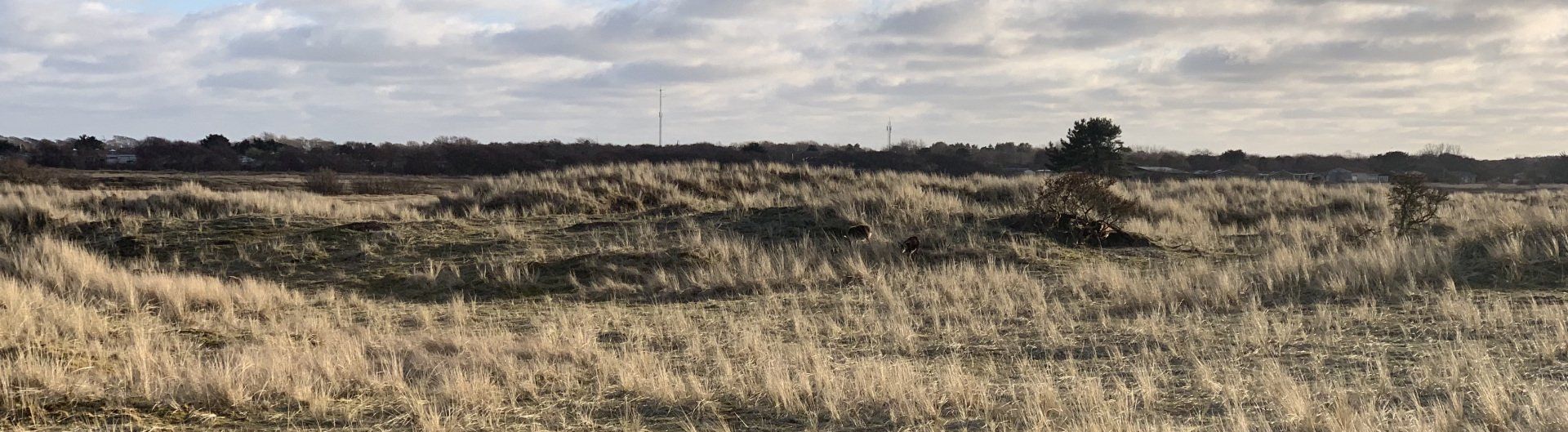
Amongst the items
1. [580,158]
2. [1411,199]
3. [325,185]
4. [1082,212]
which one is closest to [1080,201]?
[1082,212]

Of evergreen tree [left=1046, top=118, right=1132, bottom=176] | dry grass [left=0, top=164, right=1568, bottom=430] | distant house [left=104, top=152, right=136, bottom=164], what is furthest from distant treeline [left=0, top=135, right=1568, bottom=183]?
dry grass [left=0, top=164, right=1568, bottom=430]

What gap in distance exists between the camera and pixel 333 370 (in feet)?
20.0

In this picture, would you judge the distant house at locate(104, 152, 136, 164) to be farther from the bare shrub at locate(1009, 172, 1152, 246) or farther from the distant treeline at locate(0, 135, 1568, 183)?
the bare shrub at locate(1009, 172, 1152, 246)

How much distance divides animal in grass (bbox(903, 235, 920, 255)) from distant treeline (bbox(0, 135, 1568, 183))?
4288cm

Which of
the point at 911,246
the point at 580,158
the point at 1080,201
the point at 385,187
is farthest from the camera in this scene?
the point at 580,158

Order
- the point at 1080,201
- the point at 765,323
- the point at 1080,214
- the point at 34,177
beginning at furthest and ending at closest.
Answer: the point at 34,177
the point at 1080,214
the point at 1080,201
the point at 765,323

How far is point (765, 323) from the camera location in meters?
9.15

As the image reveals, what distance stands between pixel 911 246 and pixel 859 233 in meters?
1.40

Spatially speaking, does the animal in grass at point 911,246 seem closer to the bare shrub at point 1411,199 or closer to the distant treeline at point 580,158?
the bare shrub at point 1411,199

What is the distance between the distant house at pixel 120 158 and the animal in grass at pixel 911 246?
53544mm

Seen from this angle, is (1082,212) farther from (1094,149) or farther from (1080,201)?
(1094,149)

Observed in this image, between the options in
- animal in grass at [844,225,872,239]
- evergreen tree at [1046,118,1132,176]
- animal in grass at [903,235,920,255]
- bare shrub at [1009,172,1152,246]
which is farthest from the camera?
evergreen tree at [1046,118,1132,176]

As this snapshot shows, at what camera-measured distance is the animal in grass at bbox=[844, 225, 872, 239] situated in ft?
50.8

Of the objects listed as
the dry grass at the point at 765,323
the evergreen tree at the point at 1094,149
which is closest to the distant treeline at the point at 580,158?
the evergreen tree at the point at 1094,149
